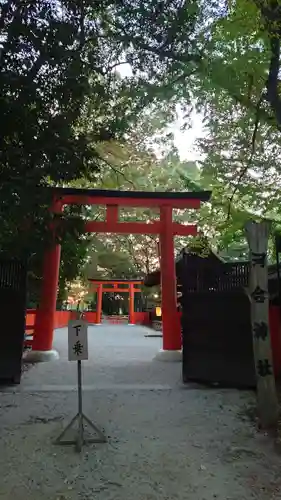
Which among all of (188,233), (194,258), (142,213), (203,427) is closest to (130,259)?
(142,213)

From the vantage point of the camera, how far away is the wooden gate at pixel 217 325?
677cm

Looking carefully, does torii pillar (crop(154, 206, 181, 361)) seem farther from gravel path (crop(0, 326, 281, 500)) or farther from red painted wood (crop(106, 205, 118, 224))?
gravel path (crop(0, 326, 281, 500))

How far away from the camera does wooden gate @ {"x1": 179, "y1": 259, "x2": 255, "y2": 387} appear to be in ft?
22.2

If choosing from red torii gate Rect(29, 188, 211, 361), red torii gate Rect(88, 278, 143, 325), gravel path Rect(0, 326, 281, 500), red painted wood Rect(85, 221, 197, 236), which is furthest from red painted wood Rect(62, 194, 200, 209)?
red torii gate Rect(88, 278, 143, 325)

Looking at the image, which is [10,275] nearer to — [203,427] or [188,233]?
[203,427]

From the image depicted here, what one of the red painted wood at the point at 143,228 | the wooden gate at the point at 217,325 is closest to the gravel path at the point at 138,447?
the wooden gate at the point at 217,325

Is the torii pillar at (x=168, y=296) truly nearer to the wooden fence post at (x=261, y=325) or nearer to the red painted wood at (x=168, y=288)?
the red painted wood at (x=168, y=288)

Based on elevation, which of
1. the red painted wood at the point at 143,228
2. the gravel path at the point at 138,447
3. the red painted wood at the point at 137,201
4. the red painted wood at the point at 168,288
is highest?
the red painted wood at the point at 137,201

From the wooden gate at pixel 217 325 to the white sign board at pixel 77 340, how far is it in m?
2.86

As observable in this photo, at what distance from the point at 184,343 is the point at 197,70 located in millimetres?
4401

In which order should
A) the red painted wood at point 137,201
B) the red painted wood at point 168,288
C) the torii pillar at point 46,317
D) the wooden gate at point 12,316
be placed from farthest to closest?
the red painted wood at point 168,288 → the red painted wood at point 137,201 → the torii pillar at point 46,317 → the wooden gate at point 12,316

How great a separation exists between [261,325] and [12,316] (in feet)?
13.8

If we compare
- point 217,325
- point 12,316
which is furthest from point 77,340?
Answer: point 217,325

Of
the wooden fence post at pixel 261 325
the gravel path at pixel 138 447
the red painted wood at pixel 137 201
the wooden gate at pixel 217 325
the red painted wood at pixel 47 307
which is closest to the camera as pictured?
the gravel path at pixel 138 447
